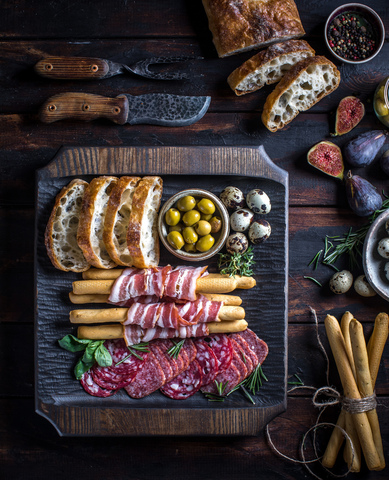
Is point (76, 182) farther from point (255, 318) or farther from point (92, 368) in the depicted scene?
point (255, 318)

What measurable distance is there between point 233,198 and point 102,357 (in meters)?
1.07

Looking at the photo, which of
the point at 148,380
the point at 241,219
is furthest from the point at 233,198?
the point at 148,380

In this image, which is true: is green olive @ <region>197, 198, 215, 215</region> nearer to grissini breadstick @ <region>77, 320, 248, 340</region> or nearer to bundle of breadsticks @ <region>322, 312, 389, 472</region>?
grissini breadstick @ <region>77, 320, 248, 340</region>

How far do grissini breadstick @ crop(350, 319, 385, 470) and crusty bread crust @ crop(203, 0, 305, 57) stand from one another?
1558 mm

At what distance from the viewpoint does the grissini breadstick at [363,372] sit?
6.81 feet

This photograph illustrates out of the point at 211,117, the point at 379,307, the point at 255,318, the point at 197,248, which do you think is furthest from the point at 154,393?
the point at 211,117

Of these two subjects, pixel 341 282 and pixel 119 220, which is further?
pixel 341 282

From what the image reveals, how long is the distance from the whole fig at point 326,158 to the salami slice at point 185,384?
1.25 m

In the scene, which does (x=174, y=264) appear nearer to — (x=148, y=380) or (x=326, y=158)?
(x=148, y=380)

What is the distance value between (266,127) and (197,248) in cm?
79

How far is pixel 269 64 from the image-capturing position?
82.0 inches

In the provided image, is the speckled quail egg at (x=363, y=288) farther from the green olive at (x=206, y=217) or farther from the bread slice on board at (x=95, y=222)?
the bread slice on board at (x=95, y=222)

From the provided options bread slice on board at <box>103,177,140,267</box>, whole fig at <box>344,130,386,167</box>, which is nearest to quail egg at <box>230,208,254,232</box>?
bread slice on board at <box>103,177,140,267</box>

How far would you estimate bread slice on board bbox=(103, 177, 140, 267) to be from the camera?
1971 mm
